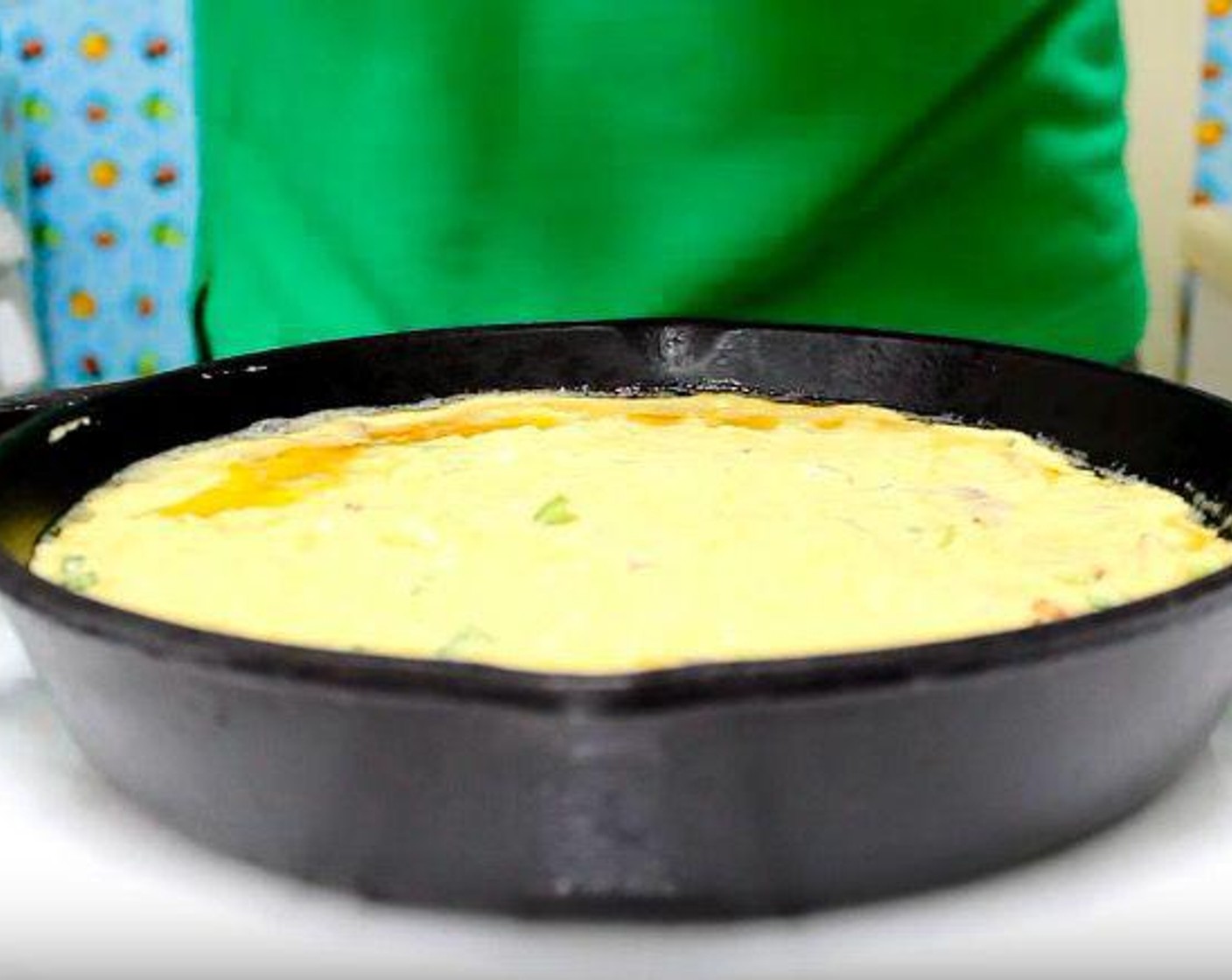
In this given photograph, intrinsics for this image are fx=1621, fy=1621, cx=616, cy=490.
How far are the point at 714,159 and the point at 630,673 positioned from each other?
94 centimetres

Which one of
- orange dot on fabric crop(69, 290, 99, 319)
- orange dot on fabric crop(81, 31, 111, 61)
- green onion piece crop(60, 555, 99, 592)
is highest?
green onion piece crop(60, 555, 99, 592)

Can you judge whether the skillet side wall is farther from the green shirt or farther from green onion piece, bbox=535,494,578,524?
the green shirt

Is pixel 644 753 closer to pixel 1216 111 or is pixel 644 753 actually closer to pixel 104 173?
pixel 1216 111

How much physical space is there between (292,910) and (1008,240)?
1.07m

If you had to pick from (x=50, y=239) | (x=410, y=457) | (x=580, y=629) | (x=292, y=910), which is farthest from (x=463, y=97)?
(x=50, y=239)

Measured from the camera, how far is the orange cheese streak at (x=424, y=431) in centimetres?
106

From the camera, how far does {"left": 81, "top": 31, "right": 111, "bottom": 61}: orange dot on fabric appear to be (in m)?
3.63

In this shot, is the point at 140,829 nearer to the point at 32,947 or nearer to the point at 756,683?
the point at 32,947

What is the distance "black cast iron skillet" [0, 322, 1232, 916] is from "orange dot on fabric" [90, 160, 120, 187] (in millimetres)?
3144

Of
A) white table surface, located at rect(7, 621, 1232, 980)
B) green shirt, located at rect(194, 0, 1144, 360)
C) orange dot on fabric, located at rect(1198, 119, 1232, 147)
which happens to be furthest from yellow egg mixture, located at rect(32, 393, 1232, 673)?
orange dot on fabric, located at rect(1198, 119, 1232, 147)

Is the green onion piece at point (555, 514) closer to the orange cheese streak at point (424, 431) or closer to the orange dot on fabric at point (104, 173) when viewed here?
the orange cheese streak at point (424, 431)

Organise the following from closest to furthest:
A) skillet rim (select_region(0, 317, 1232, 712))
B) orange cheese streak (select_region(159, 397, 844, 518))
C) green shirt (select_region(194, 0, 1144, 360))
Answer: skillet rim (select_region(0, 317, 1232, 712)) < orange cheese streak (select_region(159, 397, 844, 518)) < green shirt (select_region(194, 0, 1144, 360))

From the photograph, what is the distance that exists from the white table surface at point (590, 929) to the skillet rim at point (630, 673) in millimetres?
128

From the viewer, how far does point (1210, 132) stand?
3469mm
